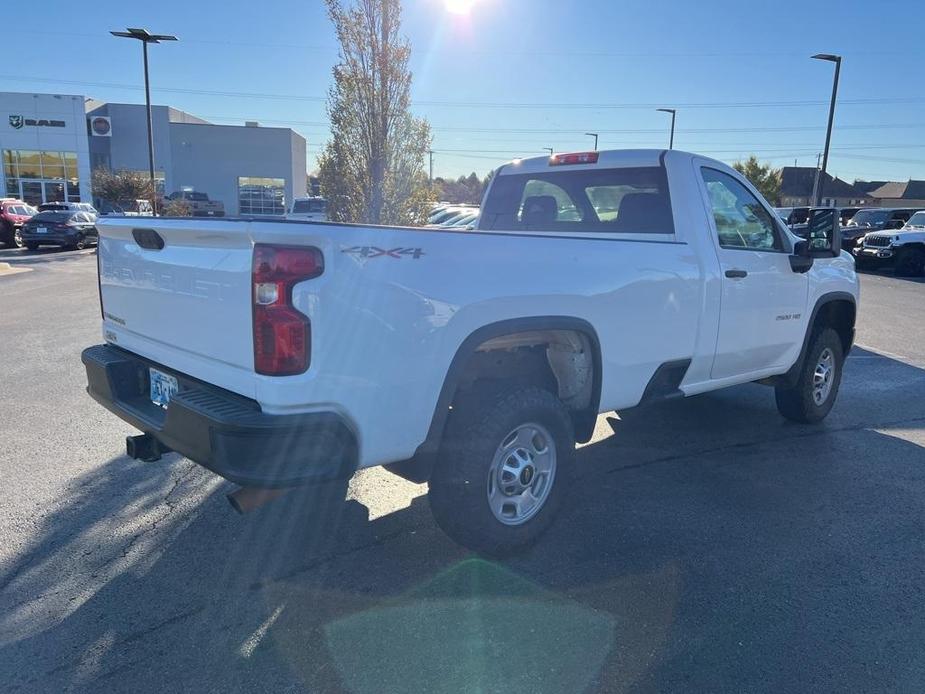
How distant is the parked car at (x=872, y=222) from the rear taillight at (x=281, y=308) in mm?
28599

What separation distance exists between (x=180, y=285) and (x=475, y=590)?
198cm

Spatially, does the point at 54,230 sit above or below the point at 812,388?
above

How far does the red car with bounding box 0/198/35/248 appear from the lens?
81.9 ft

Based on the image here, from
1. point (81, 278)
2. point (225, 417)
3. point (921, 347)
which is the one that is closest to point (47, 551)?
point (225, 417)

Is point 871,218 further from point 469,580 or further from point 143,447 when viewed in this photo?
point 143,447

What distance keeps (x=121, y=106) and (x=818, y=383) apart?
5547cm

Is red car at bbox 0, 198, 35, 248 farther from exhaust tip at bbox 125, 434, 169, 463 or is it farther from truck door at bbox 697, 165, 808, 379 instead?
truck door at bbox 697, 165, 808, 379

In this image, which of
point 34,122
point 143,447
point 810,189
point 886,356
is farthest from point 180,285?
point 810,189

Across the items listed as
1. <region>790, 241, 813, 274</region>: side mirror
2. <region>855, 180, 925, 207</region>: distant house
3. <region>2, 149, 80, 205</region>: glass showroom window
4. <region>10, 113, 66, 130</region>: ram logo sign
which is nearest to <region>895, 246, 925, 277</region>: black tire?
<region>790, 241, 813, 274</region>: side mirror

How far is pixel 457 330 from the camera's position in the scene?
308 cm

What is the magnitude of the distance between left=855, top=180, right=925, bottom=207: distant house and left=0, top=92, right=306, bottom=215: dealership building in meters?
71.0

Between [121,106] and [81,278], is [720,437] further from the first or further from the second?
[121,106]

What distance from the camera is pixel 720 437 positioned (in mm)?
5691

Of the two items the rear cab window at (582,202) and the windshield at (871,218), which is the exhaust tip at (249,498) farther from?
the windshield at (871,218)
